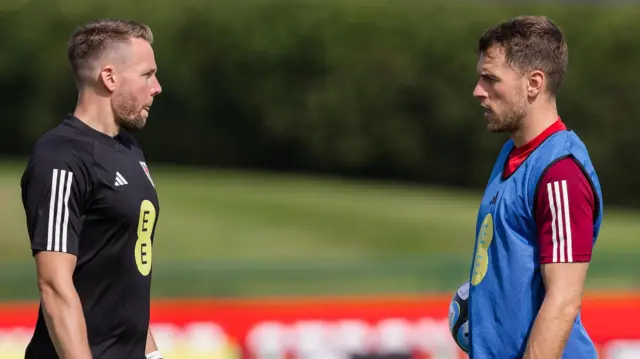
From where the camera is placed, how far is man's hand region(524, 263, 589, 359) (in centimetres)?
373

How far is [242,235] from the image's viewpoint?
1964cm

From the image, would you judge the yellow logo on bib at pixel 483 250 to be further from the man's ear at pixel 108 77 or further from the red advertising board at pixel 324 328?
the red advertising board at pixel 324 328

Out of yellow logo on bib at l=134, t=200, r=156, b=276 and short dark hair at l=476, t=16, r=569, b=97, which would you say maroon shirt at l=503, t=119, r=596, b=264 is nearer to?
short dark hair at l=476, t=16, r=569, b=97

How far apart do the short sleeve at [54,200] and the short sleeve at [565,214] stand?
5.20 feet

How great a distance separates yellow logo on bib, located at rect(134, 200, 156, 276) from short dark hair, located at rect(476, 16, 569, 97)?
1.41m

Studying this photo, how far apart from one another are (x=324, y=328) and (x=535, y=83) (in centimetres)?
482

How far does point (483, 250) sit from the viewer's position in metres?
4.02

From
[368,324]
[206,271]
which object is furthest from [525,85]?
[206,271]

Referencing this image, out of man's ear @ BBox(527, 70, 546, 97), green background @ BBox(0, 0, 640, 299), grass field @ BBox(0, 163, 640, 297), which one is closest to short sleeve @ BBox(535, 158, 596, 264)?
man's ear @ BBox(527, 70, 546, 97)

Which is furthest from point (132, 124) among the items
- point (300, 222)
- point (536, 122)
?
point (300, 222)

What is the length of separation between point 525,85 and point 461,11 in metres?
17.5

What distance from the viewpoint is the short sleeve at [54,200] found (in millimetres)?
3920

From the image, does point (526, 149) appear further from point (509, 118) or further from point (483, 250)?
point (483, 250)

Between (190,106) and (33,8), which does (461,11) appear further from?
(33,8)
